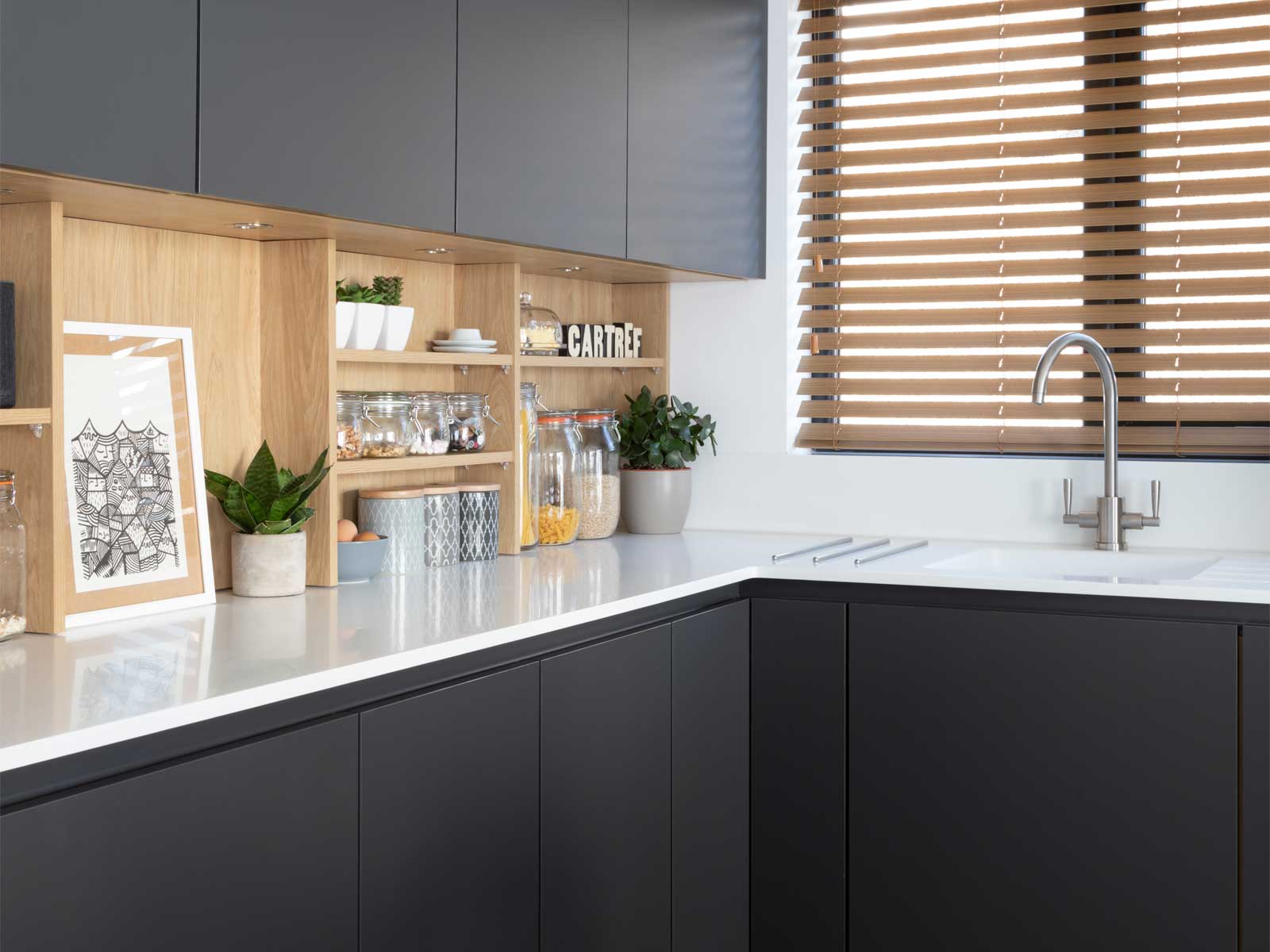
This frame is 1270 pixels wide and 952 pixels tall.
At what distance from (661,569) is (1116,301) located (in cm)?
124

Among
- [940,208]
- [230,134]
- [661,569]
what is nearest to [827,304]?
[940,208]

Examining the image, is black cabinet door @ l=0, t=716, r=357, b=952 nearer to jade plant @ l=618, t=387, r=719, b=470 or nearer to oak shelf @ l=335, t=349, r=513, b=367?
oak shelf @ l=335, t=349, r=513, b=367

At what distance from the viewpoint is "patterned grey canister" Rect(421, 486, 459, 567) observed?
8.09 feet

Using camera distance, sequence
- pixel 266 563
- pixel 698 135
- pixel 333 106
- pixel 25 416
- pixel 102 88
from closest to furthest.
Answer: pixel 102 88
pixel 25 416
pixel 333 106
pixel 266 563
pixel 698 135

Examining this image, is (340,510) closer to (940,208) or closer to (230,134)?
(230,134)

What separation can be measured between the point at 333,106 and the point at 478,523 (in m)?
0.94

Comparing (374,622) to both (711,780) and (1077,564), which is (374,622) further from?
(1077,564)

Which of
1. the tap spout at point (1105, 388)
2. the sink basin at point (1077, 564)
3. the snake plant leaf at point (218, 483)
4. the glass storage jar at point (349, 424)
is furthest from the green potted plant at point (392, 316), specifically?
the tap spout at point (1105, 388)

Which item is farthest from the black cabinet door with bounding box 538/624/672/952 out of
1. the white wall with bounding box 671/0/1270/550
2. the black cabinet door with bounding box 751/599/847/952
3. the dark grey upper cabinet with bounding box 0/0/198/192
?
the white wall with bounding box 671/0/1270/550

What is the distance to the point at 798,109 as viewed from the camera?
318 centimetres

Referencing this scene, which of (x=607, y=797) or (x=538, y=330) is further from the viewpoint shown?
(x=538, y=330)

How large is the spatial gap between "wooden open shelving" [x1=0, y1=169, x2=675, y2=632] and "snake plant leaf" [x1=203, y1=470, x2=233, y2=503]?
0.10 m

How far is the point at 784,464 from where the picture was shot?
317 cm

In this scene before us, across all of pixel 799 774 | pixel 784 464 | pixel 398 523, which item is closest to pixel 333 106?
pixel 398 523
